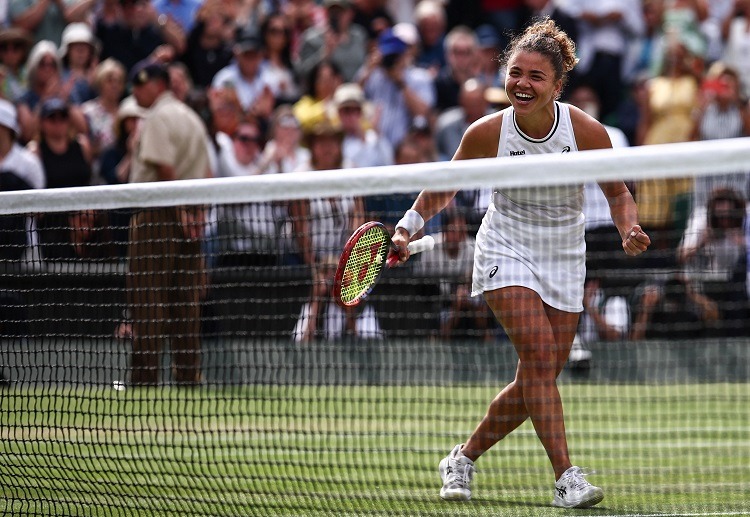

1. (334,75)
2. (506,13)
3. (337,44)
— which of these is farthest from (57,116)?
(506,13)

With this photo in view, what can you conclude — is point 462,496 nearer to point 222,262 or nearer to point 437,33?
point 222,262

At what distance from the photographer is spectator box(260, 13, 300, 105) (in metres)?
14.1

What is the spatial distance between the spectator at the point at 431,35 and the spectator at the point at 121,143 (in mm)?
3579

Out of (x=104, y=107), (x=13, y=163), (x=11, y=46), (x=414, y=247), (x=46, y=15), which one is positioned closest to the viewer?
(x=414, y=247)

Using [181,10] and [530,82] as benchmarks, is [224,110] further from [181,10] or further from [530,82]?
[530,82]

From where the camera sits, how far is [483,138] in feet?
19.2

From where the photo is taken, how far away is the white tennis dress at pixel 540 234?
573 centimetres

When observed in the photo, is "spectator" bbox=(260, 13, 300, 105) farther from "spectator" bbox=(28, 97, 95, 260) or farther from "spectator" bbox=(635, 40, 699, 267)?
"spectator" bbox=(635, 40, 699, 267)

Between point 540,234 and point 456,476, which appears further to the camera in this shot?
point 456,476

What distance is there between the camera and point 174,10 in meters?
14.4

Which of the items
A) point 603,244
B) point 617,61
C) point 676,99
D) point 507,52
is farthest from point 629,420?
point 617,61

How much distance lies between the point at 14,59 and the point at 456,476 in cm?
928

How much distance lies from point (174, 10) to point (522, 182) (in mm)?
10369

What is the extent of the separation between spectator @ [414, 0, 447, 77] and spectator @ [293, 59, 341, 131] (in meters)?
1.21
